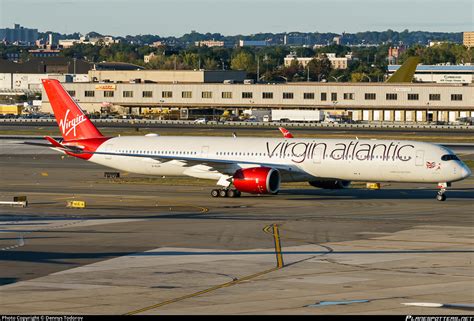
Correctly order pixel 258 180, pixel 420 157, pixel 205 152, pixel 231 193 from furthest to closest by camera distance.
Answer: pixel 205 152 < pixel 231 193 < pixel 258 180 < pixel 420 157

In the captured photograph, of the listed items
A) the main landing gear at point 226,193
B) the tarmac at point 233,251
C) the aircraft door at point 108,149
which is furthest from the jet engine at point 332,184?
the aircraft door at point 108,149

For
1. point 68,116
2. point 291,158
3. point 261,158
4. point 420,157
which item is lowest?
point 261,158

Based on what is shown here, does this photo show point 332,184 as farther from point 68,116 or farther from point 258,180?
point 68,116

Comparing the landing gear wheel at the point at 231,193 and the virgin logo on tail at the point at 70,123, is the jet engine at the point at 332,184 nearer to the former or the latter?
the landing gear wheel at the point at 231,193

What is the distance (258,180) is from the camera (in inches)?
2662

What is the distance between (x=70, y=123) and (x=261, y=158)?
54.1 ft

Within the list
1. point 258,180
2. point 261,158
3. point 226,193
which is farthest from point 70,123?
point 258,180

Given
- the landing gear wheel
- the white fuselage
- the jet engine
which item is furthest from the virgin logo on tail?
the jet engine

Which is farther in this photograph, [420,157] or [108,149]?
[108,149]

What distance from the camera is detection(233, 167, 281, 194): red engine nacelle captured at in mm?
67625

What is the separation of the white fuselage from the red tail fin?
234 cm

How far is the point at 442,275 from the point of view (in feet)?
130

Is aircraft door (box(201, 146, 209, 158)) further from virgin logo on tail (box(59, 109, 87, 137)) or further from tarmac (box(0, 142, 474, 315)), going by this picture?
virgin logo on tail (box(59, 109, 87, 137))

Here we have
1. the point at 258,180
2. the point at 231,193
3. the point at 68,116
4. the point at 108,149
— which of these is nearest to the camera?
the point at 258,180
